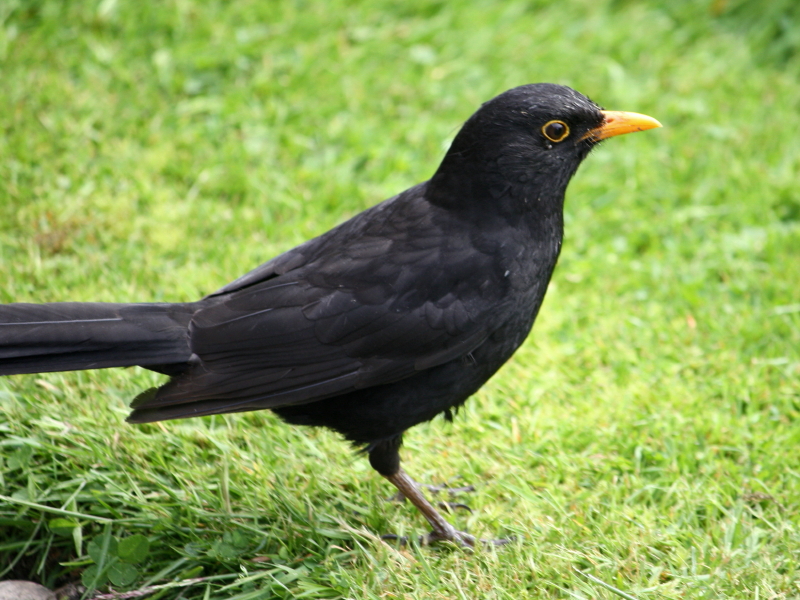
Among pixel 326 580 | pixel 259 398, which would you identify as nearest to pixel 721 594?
pixel 326 580

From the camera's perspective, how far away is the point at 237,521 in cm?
333

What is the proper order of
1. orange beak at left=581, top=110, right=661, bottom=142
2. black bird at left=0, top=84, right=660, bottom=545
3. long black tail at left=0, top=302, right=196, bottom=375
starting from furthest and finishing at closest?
1. orange beak at left=581, top=110, right=661, bottom=142
2. black bird at left=0, top=84, right=660, bottom=545
3. long black tail at left=0, top=302, right=196, bottom=375

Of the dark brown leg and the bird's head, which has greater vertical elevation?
the bird's head

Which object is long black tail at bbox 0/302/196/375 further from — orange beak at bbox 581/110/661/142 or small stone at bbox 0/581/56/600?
orange beak at bbox 581/110/661/142

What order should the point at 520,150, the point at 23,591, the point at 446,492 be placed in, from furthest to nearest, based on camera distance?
1. the point at 446,492
2. the point at 520,150
3. the point at 23,591

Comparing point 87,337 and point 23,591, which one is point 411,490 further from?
point 23,591

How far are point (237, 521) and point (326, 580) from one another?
0.47 metres

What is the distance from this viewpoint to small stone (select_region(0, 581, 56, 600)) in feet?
10.1

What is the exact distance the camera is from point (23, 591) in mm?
3125

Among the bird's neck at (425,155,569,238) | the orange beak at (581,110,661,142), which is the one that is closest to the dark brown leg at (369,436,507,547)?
the bird's neck at (425,155,569,238)

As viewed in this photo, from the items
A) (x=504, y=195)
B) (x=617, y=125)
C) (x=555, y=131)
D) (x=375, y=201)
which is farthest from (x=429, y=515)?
(x=375, y=201)

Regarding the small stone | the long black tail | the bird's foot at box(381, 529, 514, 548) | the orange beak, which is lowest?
the small stone

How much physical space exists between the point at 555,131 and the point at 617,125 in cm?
31

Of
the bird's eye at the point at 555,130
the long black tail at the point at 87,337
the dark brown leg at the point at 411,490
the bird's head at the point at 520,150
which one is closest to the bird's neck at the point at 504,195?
the bird's head at the point at 520,150
